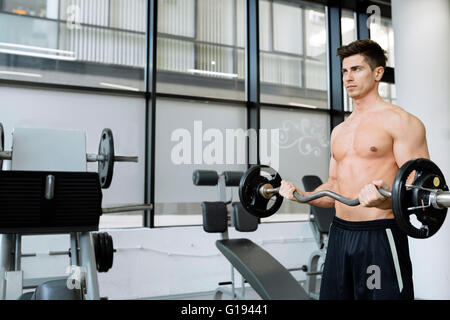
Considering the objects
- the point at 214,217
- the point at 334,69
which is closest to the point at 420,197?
the point at 214,217

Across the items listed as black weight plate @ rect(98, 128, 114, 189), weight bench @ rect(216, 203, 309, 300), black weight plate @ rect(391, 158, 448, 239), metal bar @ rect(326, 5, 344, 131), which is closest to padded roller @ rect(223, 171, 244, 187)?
weight bench @ rect(216, 203, 309, 300)

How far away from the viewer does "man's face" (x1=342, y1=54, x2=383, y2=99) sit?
4.81ft

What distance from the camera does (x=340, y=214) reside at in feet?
5.17

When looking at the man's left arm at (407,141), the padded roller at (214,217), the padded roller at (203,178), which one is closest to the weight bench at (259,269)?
the padded roller at (214,217)

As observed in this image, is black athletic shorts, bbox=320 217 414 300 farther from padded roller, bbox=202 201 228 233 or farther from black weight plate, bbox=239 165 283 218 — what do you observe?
padded roller, bbox=202 201 228 233

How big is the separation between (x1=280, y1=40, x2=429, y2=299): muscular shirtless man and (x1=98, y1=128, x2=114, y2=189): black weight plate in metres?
1.25

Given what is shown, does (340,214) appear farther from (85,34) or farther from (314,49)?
(314,49)

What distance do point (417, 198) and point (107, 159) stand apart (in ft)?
5.96

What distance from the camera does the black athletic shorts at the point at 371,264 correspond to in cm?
140

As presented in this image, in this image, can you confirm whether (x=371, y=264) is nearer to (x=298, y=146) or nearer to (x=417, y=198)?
(x=417, y=198)

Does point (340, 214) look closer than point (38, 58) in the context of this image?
Yes
